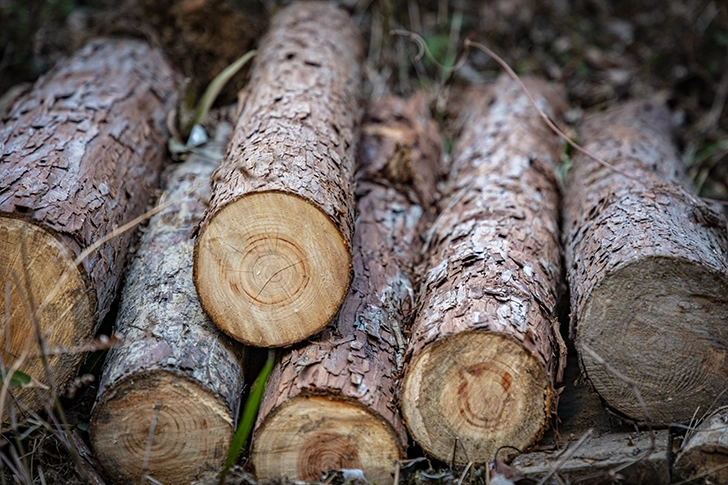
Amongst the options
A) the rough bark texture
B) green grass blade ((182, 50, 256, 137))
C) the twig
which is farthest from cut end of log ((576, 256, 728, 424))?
green grass blade ((182, 50, 256, 137))

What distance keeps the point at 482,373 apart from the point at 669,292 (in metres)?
0.70

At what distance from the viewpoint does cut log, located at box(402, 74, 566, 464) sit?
2279 mm

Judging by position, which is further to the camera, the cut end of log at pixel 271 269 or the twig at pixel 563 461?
the cut end of log at pixel 271 269

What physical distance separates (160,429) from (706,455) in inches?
71.9

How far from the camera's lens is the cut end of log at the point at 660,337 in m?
2.32

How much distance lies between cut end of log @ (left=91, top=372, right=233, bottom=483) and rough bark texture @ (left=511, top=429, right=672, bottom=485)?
106 cm

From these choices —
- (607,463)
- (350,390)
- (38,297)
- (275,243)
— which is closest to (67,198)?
(38,297)

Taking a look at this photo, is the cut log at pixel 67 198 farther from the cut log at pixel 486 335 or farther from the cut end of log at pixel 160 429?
the cut log at pixel 486 335

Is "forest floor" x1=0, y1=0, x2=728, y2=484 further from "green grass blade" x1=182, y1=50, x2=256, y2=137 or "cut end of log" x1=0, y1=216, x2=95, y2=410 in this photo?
"cut end of log" x1=0, y1=216, x2=95, y2=410

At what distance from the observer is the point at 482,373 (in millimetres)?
2299

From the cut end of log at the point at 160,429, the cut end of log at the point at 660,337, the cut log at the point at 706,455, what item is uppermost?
the cut end of log at the point at 660,337

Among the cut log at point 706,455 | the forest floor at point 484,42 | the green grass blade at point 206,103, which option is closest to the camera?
the cut log at point 706,455

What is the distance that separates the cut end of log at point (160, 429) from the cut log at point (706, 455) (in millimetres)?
1530

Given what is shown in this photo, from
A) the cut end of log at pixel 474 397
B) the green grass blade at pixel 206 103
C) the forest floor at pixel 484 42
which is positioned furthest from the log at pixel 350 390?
the forest floor at pixel 484 42
